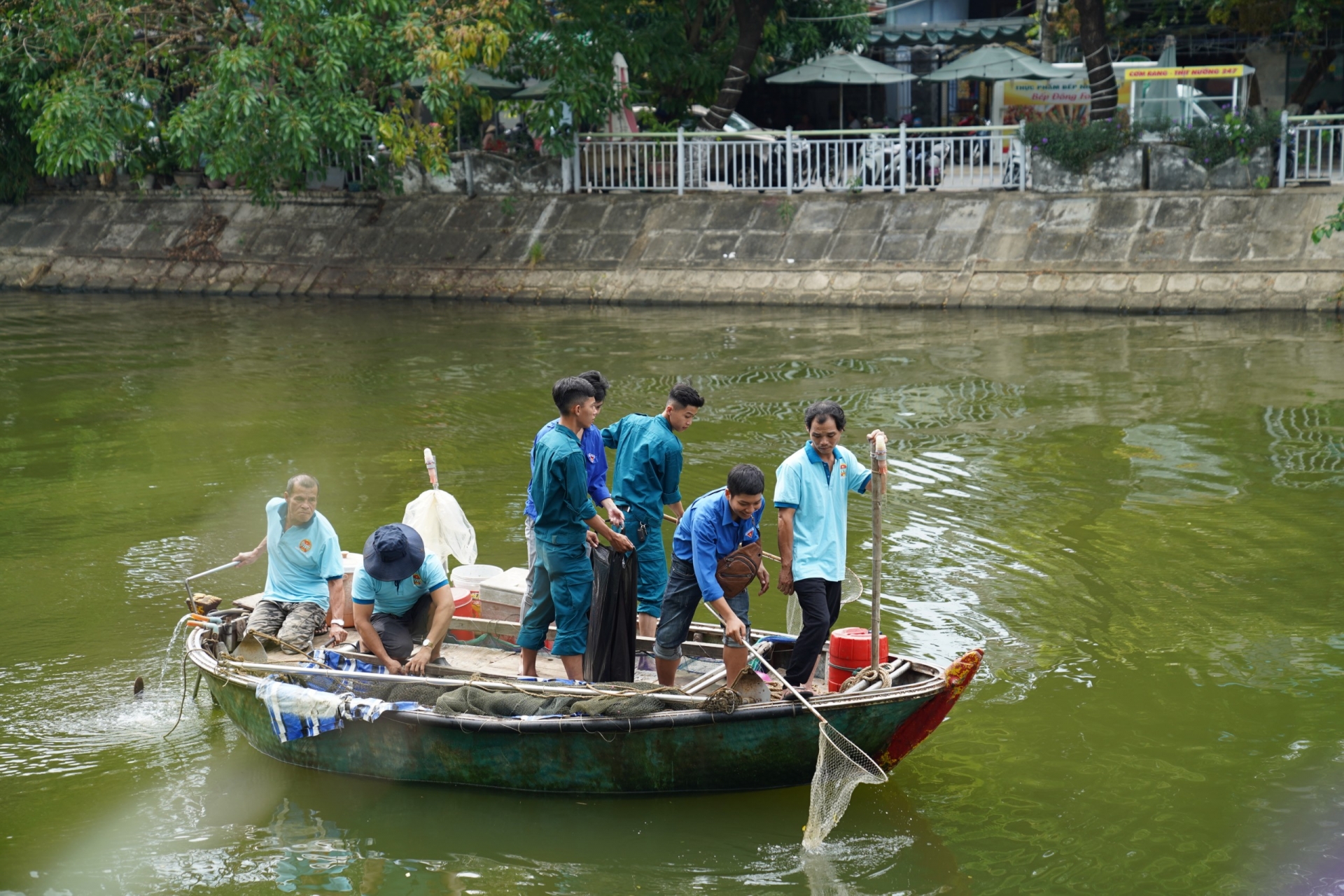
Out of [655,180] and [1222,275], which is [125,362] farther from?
[1222,275]

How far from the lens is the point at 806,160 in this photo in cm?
2194

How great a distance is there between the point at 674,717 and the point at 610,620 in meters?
0.89

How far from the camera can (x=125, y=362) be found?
17812 millimetres

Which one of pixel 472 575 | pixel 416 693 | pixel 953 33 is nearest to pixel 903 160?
pixel 953 33

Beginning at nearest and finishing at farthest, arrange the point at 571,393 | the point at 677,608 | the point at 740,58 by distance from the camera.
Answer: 1. the point at 677,608
2. the point at 571,393
3. the point at 740,58

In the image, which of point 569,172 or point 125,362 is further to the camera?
point 569,172

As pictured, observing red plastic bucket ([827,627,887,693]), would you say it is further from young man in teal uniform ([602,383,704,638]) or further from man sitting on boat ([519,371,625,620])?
man sitting on boat ([519,371,625,620])

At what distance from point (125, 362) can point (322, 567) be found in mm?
11886

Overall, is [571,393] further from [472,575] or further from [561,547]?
[472,575]

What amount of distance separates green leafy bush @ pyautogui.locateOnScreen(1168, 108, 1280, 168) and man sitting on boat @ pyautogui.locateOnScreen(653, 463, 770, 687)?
603 inches

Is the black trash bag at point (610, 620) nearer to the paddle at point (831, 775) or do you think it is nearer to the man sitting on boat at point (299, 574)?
the paddle at point (831, 775)

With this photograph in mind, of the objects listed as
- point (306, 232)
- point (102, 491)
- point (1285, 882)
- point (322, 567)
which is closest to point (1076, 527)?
point (1285, 882)

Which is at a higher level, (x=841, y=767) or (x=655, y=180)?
(x=655, y=180)

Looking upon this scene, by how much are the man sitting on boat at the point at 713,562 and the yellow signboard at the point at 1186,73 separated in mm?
15876
